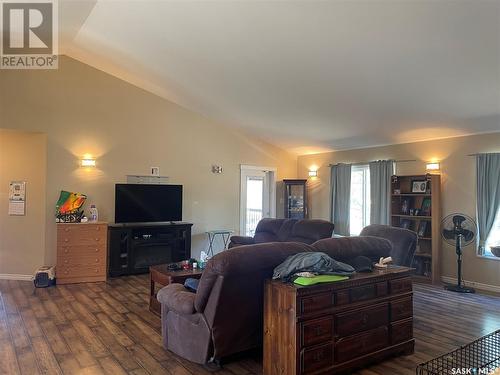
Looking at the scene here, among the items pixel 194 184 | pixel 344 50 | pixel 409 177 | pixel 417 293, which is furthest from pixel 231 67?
pixel 417 293

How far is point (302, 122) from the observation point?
6453 mm

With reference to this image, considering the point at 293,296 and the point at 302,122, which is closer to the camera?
the point at 293,296

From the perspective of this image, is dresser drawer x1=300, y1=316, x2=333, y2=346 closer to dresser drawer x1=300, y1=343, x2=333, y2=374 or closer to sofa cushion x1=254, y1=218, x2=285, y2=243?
dresser drawer x1=300, y1=343, x2=333, y2=374

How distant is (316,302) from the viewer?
2.54 m

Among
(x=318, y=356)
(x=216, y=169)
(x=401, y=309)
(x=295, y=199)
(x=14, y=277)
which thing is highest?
(x=216, y=169)

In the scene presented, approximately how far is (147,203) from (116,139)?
1.27m

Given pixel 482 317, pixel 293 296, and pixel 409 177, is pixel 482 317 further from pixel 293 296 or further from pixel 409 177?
pixel 293 296

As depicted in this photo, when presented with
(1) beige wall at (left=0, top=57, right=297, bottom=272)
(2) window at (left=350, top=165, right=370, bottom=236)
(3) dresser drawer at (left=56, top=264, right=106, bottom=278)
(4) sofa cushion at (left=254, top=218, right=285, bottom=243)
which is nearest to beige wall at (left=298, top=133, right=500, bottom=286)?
(2) window at (left=350, top=165, right=370, bottom=236)

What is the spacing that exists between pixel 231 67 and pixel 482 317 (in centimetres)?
434

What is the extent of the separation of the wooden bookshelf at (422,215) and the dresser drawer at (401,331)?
117 inches

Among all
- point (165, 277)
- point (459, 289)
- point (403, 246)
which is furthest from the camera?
point (459, 289)

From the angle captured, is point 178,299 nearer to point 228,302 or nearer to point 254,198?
point 228,302

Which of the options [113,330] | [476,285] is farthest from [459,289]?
[113,330]

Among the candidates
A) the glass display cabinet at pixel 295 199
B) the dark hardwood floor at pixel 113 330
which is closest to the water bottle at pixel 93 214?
the dark hardwood floor at pixel 113 330
